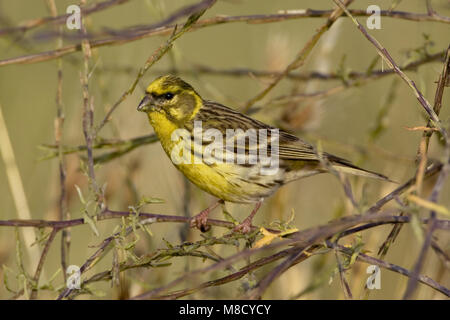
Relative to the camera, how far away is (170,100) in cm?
347

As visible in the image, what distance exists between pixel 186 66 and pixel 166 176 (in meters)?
0.68

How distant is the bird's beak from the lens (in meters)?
3.34

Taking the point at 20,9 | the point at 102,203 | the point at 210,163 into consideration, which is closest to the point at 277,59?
the point at 210,163

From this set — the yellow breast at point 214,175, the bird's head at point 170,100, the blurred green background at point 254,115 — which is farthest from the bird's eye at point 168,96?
the blurred green background at point 254,115
